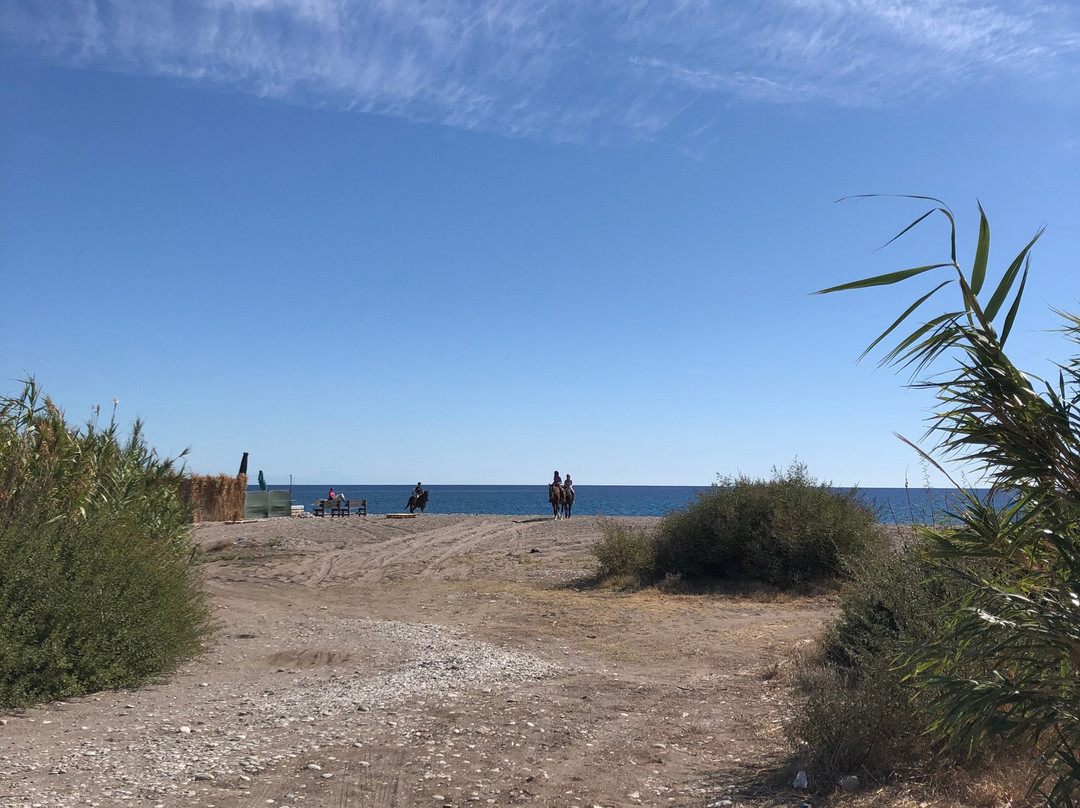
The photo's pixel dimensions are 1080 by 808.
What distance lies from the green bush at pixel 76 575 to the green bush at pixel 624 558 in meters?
9.64

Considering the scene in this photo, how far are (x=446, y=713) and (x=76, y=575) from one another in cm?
377

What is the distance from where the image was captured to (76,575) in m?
7.75

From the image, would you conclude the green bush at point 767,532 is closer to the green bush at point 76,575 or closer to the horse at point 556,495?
the green bush at point 76,575

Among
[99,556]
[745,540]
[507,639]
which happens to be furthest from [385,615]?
[745,540]

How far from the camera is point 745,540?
55.4 feet

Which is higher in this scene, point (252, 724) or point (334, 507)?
point (334, 507)

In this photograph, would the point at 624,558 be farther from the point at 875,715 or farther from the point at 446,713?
the point at 875,715

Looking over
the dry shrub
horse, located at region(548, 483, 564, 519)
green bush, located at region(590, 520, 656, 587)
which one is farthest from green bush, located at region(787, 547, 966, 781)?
the dry shrub

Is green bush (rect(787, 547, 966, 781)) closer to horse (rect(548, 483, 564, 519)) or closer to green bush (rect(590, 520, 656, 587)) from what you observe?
green bush (rect(590, 520, 656, 587))

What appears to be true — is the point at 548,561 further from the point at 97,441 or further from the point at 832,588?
the point at 97,441

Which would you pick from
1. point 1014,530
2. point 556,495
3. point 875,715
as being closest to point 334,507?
point 556,495

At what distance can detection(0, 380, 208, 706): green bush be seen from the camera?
7.23 metres

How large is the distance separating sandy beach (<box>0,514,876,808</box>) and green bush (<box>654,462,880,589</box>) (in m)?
1.44

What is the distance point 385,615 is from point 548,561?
27.3 feet
